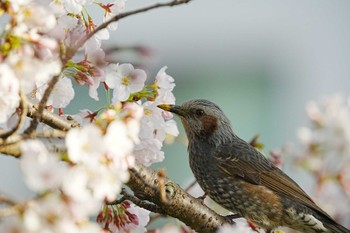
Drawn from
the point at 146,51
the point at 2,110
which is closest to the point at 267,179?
the point at 146,51

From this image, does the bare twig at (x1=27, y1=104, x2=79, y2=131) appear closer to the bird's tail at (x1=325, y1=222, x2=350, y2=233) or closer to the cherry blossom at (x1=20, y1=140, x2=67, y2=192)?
the cherry blossom at (x1=20, y1=140, x2=67, y2=192)

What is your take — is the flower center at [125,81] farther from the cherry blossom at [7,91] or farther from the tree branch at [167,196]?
the cherry blossom at [7,91]

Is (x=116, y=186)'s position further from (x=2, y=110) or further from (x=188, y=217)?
(x=188, y=217)

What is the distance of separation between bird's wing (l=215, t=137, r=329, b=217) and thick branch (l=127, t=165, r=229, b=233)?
1.30 meters

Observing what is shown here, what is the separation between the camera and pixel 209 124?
4363 mm

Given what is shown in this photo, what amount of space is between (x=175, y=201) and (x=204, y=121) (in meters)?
1.84

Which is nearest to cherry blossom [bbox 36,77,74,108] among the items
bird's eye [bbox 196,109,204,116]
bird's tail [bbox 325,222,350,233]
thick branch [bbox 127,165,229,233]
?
thick branch [bbox 127,165,229,233]

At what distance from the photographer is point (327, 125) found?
4.55 m

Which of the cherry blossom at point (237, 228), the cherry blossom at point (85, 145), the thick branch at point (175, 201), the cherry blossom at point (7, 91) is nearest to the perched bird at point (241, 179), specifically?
the cherry blossom at point (237, 228)

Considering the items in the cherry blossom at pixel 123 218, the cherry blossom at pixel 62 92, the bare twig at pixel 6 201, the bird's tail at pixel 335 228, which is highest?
the bird's tail at pixel 335 228

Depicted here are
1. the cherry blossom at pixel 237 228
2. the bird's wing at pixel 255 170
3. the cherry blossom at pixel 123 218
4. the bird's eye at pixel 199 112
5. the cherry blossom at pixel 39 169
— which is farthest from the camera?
the bird's eye at pixel 199 112

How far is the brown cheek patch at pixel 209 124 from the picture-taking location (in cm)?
434

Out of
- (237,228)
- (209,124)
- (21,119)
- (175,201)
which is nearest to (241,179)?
(209,124)

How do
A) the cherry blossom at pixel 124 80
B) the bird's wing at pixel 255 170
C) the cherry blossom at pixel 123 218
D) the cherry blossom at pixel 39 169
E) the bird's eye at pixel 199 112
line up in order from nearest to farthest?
the cherry blossom at pixel 39 169
the cherry blossom at pixel 124 80
the cherry blossom at pixel 123 218
the bird's wing at pixel 255 170
the bird's eye at pixel 199 112
